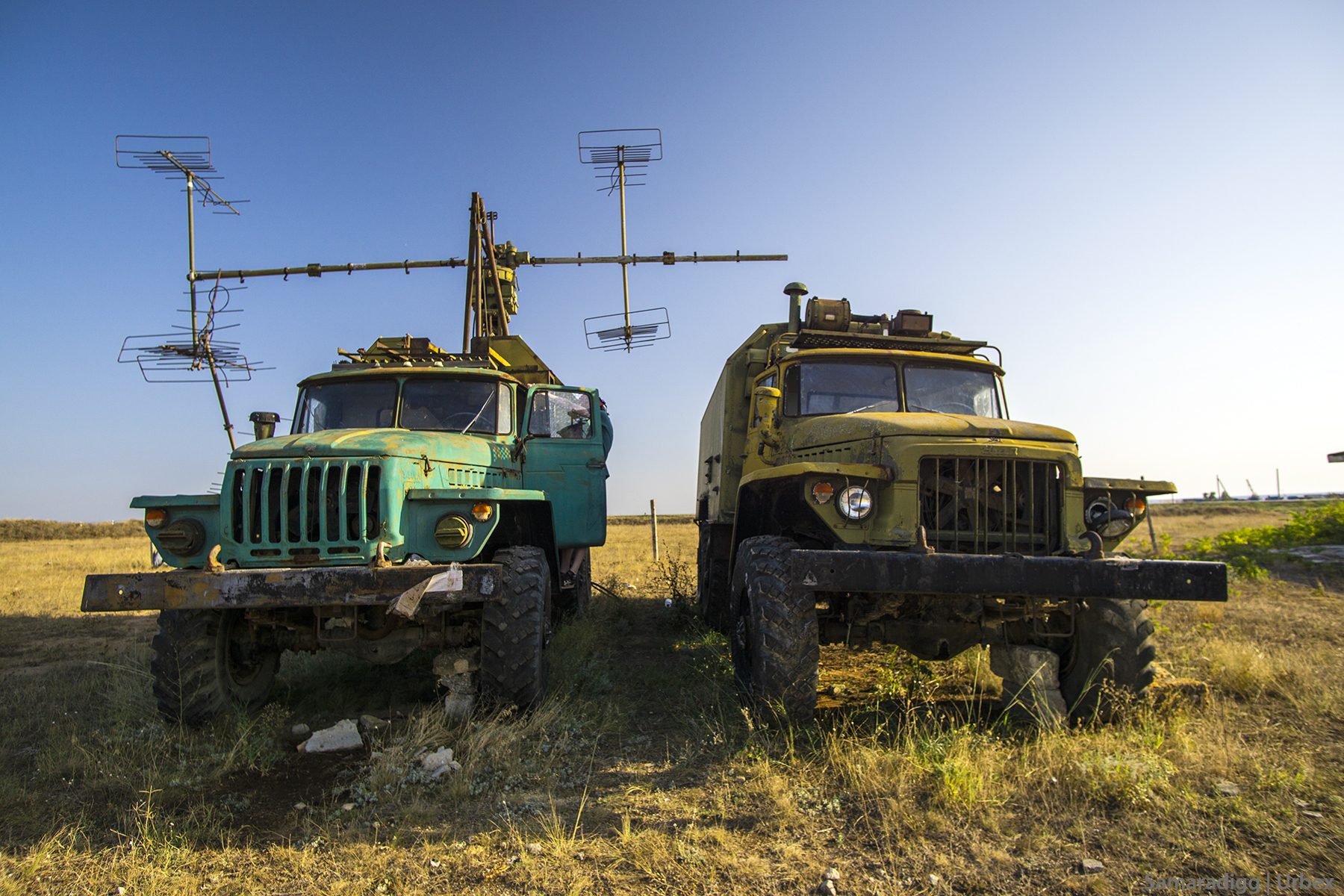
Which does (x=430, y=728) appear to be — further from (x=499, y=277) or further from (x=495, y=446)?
(x=499, y=277)

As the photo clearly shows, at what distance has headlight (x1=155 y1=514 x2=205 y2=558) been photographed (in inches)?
178

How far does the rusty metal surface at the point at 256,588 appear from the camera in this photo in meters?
4.05

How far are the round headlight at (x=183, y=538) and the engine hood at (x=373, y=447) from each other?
1.79 ft

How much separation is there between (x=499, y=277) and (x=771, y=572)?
8939 millimetres

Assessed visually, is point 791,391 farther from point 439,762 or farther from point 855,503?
point 439,762

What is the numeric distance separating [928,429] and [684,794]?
2.57 m

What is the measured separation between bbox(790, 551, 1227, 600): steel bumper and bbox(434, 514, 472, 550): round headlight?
2228 mm

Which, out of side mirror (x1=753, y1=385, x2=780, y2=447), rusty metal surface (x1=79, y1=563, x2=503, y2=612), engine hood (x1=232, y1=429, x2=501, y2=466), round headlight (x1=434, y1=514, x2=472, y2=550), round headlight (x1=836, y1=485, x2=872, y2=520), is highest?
side mirror (x1=753, y1=385, x2=780, y2=447)

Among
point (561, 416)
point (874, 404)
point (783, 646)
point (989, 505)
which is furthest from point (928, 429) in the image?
point (561, 416)

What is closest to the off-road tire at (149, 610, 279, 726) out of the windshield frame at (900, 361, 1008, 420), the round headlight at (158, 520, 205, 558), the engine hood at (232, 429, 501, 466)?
the round headlight at (158, 520, 205, 558)

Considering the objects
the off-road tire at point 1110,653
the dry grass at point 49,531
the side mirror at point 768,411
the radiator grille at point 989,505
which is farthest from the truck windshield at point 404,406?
the dry grass at point 49,531

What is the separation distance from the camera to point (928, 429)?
4.38 meters

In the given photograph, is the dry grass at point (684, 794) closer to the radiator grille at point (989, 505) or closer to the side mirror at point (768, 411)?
the radiator grille at point (989, 505)

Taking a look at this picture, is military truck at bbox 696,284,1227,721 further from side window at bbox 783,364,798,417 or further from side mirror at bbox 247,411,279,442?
side mirror at bbox 247,411,279,442
